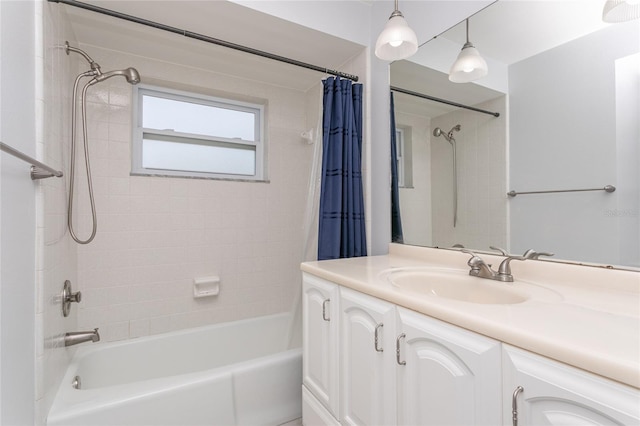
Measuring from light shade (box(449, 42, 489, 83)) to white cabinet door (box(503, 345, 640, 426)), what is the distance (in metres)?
1.24

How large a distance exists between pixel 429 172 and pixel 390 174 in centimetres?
24

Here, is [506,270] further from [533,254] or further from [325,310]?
[325,310]

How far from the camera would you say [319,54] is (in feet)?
6.71

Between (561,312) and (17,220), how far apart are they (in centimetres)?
159

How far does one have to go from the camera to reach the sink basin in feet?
3.44

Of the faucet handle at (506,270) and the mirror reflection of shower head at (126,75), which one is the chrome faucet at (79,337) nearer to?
the mirror reflection of shower head at (126,75)

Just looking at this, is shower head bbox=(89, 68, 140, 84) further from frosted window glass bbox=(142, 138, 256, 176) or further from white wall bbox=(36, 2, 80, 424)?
frosted window glass bbox=(142, 138, 256, 176)

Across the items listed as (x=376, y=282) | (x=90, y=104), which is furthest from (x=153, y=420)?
(x=90, y=104)

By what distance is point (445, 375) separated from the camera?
78cm

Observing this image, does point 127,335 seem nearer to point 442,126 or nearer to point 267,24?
point 267,24

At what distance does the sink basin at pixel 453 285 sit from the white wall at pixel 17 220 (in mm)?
1204

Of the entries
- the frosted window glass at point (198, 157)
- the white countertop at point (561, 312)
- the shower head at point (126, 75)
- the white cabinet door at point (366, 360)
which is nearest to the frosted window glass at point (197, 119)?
the frosted window glass at point (198, 157)

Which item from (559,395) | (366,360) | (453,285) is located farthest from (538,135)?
(366,360)

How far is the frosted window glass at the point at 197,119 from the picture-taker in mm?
2125
